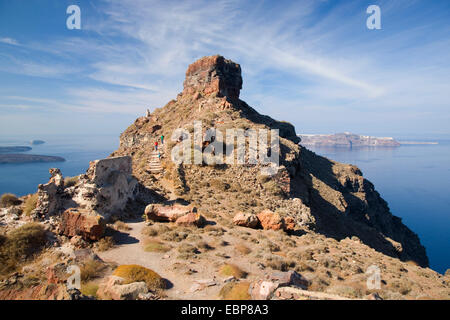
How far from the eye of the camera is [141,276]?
773 cm

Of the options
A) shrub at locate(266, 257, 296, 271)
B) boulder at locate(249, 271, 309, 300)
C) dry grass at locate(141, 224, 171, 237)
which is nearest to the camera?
boulder at locate(249, 271, 309, 300)

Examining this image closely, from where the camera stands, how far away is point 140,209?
15055 mm

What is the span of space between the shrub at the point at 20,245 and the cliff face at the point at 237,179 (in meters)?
8.48

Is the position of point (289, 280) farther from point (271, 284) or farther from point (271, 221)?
point (271, 221)

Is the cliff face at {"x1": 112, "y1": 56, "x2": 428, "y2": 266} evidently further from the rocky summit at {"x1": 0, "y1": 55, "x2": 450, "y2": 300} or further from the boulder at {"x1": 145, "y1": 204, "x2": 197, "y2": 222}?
the boulder at {"x1": 145, "y1": 204, "x2": 197, "y2": 222}

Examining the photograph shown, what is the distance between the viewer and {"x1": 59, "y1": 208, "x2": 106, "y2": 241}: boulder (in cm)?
1042

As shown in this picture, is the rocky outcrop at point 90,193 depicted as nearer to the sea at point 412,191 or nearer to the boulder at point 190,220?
the boulder at point 190,220

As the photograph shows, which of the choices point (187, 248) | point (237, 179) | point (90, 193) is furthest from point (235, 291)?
point (237, 179)

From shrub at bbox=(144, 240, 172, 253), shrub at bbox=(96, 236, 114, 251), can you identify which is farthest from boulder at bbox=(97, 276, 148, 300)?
shrub at bbox=(96, 236, 114, 251)

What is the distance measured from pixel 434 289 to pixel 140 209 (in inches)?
613

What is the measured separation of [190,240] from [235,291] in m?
4.98

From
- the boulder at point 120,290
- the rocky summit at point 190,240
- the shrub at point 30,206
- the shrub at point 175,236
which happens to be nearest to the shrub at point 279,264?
the rocky summit at point 190,240

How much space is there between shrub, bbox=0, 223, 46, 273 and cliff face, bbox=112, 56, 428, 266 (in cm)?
848
